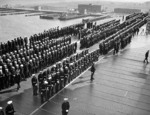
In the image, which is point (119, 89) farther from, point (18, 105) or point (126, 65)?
point (18, 105)

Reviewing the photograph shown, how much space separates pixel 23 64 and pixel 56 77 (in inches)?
131

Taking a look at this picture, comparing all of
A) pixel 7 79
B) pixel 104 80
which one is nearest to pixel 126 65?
pixel 104 80

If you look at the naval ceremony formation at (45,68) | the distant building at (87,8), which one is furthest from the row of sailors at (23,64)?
the distant building at (87,8)

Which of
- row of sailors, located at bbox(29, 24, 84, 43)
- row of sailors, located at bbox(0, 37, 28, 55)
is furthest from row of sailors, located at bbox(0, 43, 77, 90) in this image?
row of sailors, located at bbox(29, 24, 84, 43)

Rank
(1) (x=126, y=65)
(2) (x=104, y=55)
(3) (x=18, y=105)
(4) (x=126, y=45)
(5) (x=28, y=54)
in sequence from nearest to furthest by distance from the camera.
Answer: (3) (x=18, y=105) → (5) (x=28, y=54) → (1) (x=126, y=65) → (2) (x=104, y=55) → (4) (x=126, y=45)

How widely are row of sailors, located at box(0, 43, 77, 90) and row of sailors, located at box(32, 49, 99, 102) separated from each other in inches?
53.4

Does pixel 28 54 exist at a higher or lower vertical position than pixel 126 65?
higher

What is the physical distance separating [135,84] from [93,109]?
4.75 metres

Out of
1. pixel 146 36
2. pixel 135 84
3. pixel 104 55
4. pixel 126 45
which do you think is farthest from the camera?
pixel 146 36

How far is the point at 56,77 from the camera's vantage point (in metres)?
11.8

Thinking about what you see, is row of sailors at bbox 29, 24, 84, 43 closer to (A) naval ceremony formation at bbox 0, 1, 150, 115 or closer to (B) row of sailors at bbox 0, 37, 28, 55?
(A) naval ceremony formation at bbox 0, 1, 150, 115

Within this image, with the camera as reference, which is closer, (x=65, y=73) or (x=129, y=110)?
(x=129, y=110)

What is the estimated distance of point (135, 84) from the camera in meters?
14.2

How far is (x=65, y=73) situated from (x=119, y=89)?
368 centimetres
